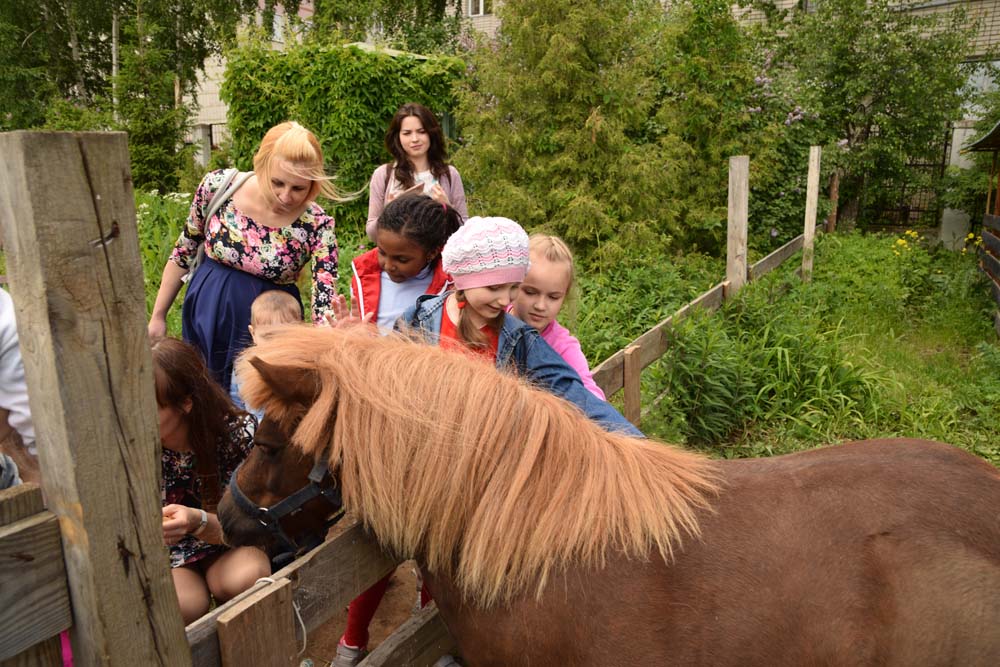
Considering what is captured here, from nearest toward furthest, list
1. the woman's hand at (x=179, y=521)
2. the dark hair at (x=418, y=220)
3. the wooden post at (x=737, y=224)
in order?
the woman's hand at (x=179, y=521), the dark hair at (x=418, y=220), the wooden post at (x=737, y=224)

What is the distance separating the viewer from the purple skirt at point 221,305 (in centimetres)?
282

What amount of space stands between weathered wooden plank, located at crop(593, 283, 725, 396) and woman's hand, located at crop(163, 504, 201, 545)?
68.6 inches

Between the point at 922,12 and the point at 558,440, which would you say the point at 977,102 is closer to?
the point at 922,12

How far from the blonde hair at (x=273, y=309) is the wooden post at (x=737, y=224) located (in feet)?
13.7

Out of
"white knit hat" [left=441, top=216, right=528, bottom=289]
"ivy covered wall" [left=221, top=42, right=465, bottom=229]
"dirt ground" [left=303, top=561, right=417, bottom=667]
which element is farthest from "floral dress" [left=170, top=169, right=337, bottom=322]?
"ivy covered wall" [left=221, top=42, right=465, bottom=229]

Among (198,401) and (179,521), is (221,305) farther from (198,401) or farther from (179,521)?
(179,521)

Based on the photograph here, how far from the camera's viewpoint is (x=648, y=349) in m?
3.98

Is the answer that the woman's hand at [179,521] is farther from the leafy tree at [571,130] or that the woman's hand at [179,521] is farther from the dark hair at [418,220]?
the leafy tree at [571,130]

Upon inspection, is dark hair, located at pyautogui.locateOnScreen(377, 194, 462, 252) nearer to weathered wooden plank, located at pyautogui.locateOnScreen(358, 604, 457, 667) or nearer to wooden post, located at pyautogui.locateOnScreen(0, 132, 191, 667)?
weathered wooden plank, located at pyautogui.locateOnScreen(358, 604, 457, 667)

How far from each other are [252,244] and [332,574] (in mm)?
1617

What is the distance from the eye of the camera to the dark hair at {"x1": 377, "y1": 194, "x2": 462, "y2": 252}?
2348mm

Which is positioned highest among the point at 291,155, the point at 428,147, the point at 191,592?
the point at 428,147

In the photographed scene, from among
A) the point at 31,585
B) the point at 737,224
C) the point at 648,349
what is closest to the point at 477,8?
the point at 737,224

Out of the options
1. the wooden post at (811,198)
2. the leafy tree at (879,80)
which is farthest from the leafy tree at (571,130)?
the leafy tree at (879,80)
